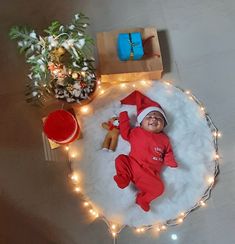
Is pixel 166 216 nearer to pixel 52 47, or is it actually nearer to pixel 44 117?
pixel 44 117

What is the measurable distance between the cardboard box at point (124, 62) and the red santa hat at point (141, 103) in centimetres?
9

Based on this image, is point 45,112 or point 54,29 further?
point 45,112

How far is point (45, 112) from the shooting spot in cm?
163

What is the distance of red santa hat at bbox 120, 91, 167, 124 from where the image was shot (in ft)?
4.98

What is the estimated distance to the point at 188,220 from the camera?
1531 mm

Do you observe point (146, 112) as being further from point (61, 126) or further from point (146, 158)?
point (61, 126)

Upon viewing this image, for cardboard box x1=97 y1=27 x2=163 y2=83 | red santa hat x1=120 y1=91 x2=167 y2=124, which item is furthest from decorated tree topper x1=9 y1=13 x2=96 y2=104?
red santa hat x1=120 y1=91 x2=167 y2=124

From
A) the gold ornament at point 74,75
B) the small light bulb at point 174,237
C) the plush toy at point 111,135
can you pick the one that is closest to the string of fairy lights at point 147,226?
the small light bulb at point 174,237

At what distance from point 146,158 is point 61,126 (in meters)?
0.37

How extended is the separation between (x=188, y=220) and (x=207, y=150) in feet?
1.00

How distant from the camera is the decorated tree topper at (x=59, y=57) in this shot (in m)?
1.29

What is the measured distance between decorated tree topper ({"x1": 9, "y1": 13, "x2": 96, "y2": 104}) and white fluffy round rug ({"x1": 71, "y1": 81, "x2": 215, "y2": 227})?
0.20m

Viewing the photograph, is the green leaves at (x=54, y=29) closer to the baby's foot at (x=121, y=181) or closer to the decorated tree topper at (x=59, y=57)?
the decorated tree topper at (x=59, y=57)

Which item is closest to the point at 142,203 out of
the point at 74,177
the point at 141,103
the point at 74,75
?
the point at 74,177
